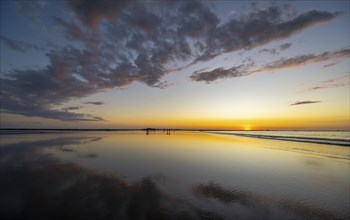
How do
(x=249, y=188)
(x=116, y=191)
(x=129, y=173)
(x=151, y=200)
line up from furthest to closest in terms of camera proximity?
(x=129, y=173), (x=249, y=188), (x=116, y=191), (x=151, y=200)

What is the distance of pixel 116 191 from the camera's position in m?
10.3

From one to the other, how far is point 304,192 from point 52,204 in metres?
11.6

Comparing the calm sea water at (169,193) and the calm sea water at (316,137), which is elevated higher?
the calm sea water at (316,137)

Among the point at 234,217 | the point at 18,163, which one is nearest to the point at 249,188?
the point at 234,217

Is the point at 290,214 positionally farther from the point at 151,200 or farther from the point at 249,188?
the point at 151,200

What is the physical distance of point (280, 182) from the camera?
42.1 feet

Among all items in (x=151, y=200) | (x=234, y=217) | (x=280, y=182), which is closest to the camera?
(x=234, y=217)

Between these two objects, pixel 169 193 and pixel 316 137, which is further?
pixel 316 137

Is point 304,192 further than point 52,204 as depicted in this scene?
Yes

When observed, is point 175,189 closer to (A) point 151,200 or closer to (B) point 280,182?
(A) point 151,200

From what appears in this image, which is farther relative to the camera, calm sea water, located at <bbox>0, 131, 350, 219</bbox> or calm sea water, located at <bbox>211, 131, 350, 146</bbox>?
calm sea water, located at <bbox>211, 131, 350, 146</bbox>

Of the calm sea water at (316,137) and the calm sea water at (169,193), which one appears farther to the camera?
the calm sea water at (316,137)

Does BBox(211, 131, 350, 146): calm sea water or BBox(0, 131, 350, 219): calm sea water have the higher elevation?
BBox(211, 131, 350, 146): calm sea water

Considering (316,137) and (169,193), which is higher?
(316,137)
